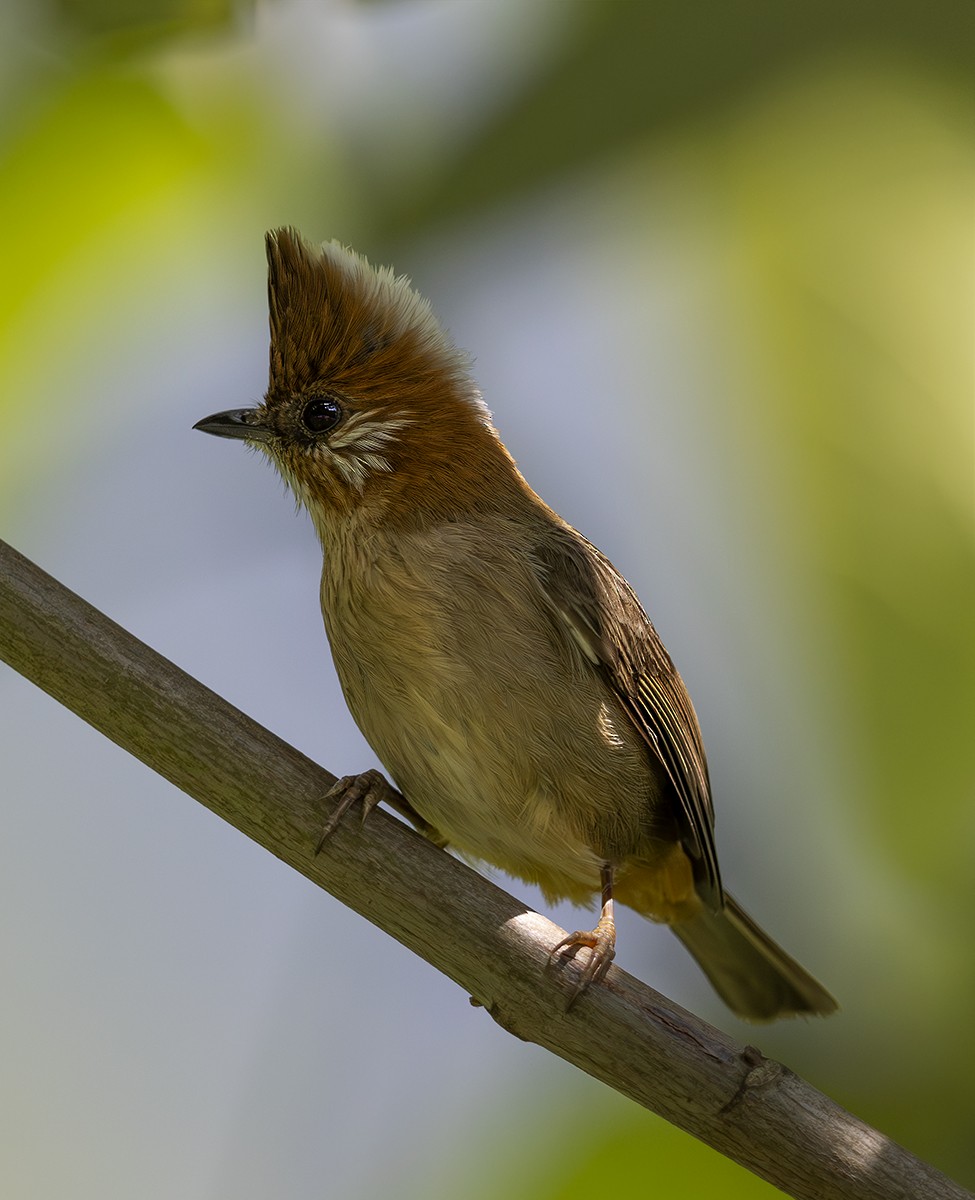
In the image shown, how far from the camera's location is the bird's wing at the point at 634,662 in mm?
2957

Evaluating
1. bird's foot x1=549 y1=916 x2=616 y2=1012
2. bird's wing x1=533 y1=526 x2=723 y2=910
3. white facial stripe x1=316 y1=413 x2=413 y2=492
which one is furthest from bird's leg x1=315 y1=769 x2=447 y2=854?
white facial stripe x1=316 y1=413 x2=413 y2=492

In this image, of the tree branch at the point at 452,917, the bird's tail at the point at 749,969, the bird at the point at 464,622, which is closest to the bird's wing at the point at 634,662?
the bird at the point at 464,622

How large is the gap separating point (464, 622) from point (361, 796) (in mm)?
562

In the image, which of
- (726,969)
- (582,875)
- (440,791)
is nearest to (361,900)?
(440,791)

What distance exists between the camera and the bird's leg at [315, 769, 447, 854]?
216 centimetres

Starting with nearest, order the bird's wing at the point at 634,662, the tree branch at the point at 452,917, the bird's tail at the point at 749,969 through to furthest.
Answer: the tree branch at the point at 452,917 < the bird's wing at the point at 634,662 < the bird's tail at the point at 749,969

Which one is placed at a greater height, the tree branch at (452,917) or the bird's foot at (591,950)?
the bird's foot at (591,950)

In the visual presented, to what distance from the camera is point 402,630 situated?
278cm

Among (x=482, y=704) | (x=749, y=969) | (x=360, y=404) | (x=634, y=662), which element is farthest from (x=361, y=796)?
(x=749, y=969)

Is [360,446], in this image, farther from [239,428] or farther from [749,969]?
[749,969]

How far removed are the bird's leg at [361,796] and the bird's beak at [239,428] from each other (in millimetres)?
945

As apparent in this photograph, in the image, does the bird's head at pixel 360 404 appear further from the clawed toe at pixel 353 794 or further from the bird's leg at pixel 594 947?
the bird's leg at pixel 594 947

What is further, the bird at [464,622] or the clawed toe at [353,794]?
the bird at [464,622]

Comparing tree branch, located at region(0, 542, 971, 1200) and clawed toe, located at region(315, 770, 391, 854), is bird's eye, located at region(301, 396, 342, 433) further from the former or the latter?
tree branch, located at region(0, 542, 971, 1200)
